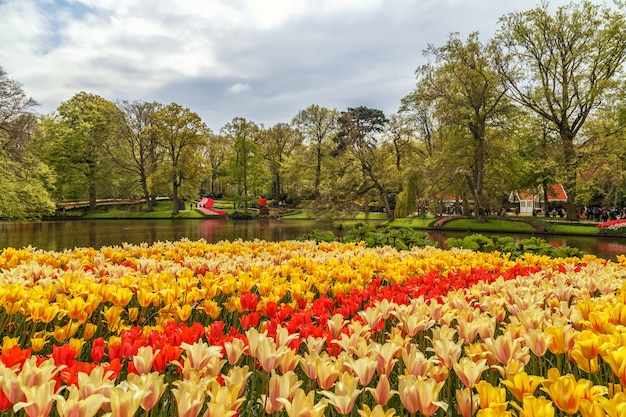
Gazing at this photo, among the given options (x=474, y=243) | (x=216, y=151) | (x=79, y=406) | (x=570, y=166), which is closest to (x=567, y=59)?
(x=570, y=166)

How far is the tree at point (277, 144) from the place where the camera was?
61906 millimetres

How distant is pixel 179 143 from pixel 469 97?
104 ft

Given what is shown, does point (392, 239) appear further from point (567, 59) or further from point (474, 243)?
point (567, 59)

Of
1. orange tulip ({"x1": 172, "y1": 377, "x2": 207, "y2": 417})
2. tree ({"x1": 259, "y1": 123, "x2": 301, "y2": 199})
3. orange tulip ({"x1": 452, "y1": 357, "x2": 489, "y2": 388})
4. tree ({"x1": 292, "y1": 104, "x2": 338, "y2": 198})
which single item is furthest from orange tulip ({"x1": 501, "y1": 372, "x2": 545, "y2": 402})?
tree ({"x1": 259, "y1": 123, "x2": 301, "y2": 199})

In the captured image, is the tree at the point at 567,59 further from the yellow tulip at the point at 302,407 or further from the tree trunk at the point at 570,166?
the yellow tulip at the point at 302,407

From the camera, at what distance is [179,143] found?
47.0 meters

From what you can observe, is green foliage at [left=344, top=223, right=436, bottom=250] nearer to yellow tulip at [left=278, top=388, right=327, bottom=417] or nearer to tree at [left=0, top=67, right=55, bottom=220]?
yellow tulip at [left=278, top=388, right=327, bottom=417]

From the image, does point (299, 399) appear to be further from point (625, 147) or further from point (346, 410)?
point (625, 147)

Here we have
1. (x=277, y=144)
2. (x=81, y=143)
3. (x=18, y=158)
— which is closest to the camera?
(x=18, y=158)

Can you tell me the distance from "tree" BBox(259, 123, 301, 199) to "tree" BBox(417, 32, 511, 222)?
33.2m

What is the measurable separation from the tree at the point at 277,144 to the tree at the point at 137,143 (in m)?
16.8

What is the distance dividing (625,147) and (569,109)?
275 inches

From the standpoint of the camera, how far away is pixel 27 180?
23078 millimetres

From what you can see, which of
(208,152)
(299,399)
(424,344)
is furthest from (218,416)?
(208,152)
